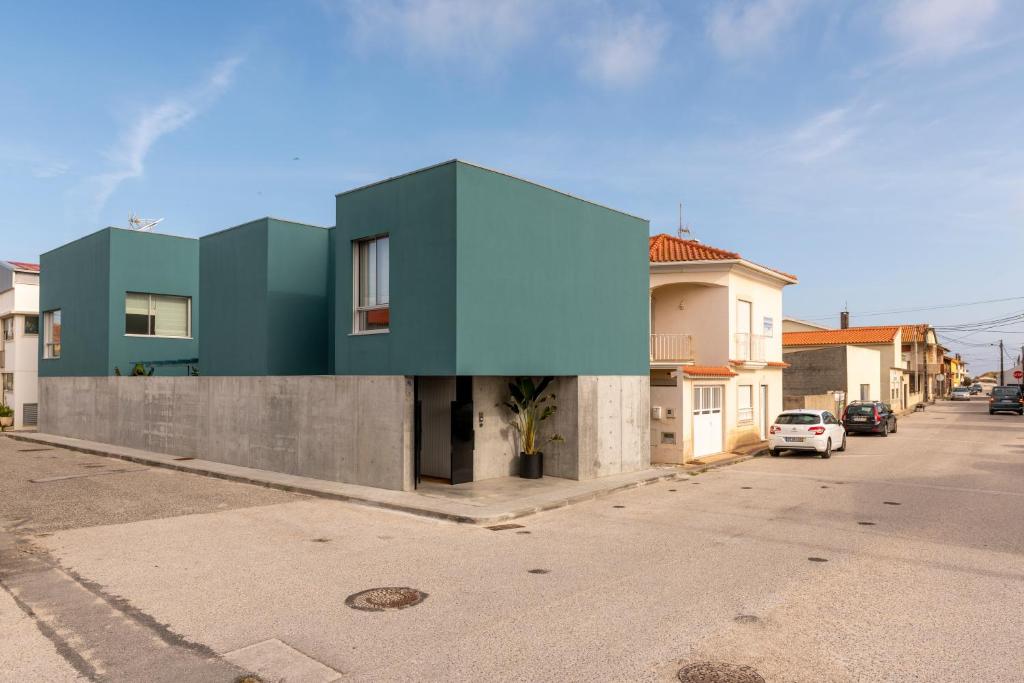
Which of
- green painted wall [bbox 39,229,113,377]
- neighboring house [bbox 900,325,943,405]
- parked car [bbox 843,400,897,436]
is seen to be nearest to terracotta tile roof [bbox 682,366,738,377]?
parked car [bbox 843,400,897,436]

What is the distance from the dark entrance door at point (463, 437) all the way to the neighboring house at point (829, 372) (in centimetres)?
2941

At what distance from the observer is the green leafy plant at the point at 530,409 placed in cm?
1650

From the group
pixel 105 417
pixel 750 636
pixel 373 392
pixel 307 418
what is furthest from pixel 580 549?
pixel 105 417

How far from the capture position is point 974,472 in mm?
18203

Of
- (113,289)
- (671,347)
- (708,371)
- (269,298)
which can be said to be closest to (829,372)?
(671,347)

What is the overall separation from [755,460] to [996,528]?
1038 centimetres

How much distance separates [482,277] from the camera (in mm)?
14359

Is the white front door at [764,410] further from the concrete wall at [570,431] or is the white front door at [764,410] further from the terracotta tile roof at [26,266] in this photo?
the terracotta tile roof at [26,266]

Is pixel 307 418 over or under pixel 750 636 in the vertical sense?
over

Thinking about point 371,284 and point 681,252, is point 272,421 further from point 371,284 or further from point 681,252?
point 681,252

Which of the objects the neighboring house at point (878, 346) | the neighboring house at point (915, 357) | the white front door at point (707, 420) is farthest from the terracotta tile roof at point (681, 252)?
the neighboring house at point (915, 357)

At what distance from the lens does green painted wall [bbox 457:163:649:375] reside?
14.2 meters

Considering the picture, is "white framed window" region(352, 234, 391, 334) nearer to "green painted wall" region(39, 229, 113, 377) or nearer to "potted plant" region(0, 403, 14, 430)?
"green painted wall" region(39, 229, 113, 377)

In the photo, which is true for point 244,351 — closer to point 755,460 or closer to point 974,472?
point 755,460
